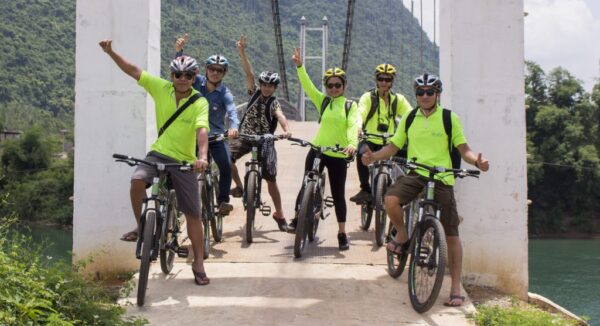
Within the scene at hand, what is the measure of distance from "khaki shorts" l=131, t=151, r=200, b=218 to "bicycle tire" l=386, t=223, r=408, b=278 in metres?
1.43

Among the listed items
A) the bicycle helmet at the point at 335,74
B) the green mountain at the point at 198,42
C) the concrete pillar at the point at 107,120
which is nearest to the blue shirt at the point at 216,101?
the concrete pillar at the point at 107,120

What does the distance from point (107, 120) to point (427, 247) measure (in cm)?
270

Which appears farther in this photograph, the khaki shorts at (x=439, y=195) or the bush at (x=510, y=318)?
the khaki shorts at (x=439, y=195)

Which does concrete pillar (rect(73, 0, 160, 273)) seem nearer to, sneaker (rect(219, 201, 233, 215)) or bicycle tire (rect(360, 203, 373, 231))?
sneaker (rect(219, 201, 233, 215))

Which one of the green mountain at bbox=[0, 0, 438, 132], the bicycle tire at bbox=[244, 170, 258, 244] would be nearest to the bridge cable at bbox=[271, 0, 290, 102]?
the green mountain at bbox=[0, 0, 438, 132]

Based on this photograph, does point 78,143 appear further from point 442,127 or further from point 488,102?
point 488,102

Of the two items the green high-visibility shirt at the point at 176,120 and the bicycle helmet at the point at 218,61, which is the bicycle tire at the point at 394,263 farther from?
the bicycle helmet at the point at 218,61

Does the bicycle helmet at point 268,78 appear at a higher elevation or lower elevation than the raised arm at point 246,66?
lower

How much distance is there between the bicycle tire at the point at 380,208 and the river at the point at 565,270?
756 inches

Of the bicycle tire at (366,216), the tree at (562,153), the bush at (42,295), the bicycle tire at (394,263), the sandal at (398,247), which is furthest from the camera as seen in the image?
the tree at (562,153)

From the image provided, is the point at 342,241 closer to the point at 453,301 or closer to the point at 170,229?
the point at 453,301

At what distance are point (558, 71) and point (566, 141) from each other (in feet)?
15.3

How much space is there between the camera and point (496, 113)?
562cm

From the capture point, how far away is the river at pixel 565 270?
27.6 meters
